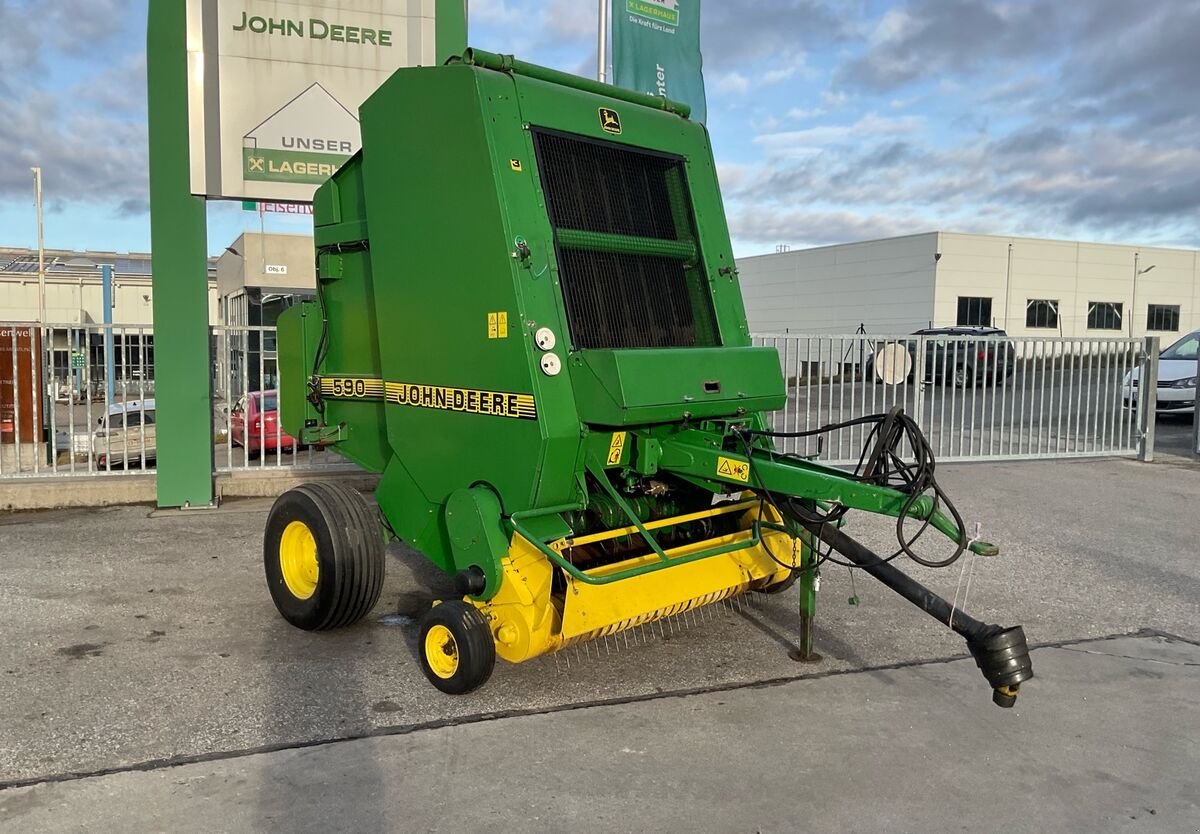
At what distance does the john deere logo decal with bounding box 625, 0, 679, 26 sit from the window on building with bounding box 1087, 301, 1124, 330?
36.4 meters

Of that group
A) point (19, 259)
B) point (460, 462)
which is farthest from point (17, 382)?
point (19, 259)

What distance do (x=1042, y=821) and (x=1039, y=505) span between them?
6.30 metres

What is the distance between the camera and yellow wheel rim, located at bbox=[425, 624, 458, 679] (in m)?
4.04

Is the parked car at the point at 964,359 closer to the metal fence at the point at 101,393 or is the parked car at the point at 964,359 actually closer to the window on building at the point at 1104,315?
the metal fence at the point at 101,393

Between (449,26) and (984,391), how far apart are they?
754cm

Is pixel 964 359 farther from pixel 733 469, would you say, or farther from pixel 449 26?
pixel 733 469

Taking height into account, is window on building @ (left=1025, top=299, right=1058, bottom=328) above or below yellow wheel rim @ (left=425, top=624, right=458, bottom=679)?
above

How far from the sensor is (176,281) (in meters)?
7.95

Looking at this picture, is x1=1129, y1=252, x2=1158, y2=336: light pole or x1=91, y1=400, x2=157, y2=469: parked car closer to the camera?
x1=91, y1=400, x2=157, y2=469: parked car

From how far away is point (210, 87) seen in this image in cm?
795

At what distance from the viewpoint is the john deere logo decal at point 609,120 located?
463 centimetres

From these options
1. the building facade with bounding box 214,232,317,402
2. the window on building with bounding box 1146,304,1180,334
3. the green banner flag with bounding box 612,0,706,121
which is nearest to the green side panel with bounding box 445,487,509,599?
the green banner flag with bounding box 612,0,706,121

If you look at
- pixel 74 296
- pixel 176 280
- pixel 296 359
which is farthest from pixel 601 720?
pixel 74 296

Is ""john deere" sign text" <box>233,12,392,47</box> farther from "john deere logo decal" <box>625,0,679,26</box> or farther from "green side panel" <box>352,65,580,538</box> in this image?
"green side panel" <box>352,65,580,538</box>
